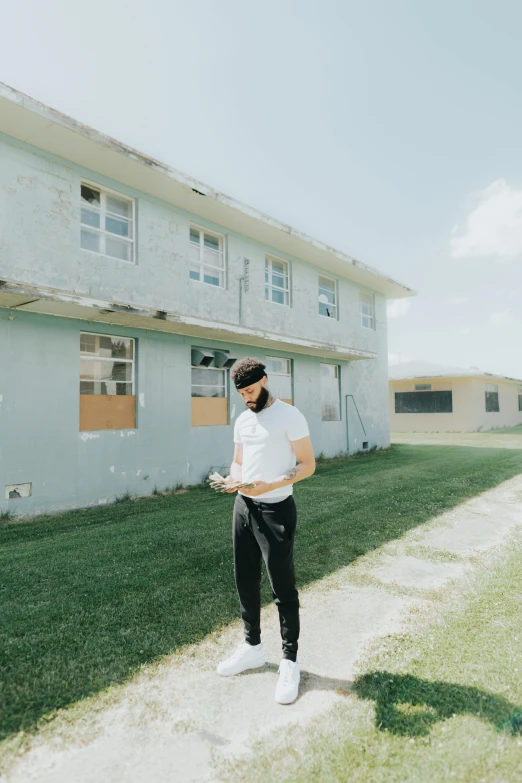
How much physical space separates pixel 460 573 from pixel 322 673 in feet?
7.43

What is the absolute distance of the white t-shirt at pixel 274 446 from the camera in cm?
283

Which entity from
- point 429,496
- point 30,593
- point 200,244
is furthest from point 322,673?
point 200,244

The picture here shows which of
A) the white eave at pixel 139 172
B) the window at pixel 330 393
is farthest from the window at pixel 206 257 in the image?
the window at pixel 330 393

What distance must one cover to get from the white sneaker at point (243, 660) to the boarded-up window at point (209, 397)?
25.5 feet

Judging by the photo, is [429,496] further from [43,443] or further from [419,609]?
[43,443]

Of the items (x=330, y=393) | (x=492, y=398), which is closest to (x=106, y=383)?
(x=330, y=393)

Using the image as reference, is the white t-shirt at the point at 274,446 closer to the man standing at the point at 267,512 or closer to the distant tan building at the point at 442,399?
the man standing at the point at 267,512

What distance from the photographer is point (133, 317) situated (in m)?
8.55

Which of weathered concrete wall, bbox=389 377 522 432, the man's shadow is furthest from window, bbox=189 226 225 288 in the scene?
weathered concrete wall, bbox=389 377 522 432

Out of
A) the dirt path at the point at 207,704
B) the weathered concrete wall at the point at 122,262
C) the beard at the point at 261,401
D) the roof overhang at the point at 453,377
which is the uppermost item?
the weathered concrete wall at the point at 122,262

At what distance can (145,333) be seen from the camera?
9539 millimetres

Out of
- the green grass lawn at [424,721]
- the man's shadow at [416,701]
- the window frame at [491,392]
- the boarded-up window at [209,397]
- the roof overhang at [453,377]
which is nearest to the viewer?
the green grass lawn at [424,721]

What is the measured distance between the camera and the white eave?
23.6 ft

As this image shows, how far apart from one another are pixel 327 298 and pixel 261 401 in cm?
1273
